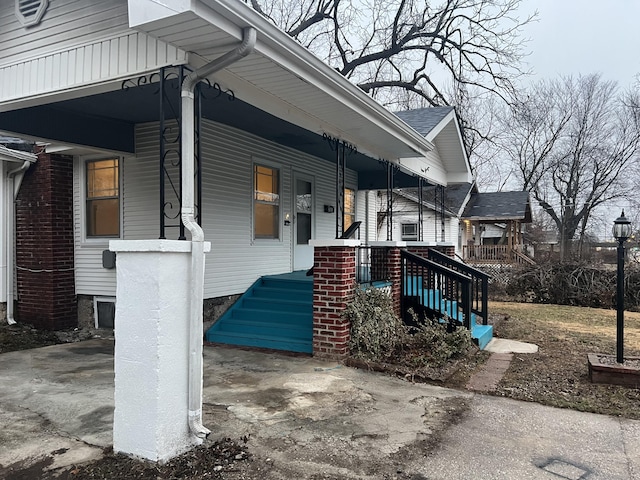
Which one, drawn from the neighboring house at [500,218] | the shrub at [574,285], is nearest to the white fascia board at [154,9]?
the shrub at [574,285]

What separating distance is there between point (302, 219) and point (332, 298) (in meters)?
3.48

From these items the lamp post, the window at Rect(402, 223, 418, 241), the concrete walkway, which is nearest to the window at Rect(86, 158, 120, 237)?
the concrete walkway

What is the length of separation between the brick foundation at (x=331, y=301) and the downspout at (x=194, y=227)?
2354 millimetres

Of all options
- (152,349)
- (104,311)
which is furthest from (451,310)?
(104,311)

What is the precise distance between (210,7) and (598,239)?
36.6 m

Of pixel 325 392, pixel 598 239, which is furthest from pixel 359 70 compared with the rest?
pixel 598 239

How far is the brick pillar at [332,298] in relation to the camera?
218 inches

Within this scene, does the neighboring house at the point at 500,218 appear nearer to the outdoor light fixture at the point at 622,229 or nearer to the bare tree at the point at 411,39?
the bare tree at the point at 411,39

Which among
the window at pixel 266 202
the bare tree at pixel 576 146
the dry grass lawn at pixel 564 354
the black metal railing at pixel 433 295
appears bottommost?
the dry grass lawn at pixel 564 354

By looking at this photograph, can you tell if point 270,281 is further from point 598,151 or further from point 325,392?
point 598,151

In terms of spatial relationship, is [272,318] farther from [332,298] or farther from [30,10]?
[30,10]

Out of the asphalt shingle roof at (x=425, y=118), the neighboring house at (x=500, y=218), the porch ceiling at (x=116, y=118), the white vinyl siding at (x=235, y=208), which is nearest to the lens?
the porch ceiling at (x=116, y=118)

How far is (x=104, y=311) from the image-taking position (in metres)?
7.19

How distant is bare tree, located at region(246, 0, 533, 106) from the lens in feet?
51.6
